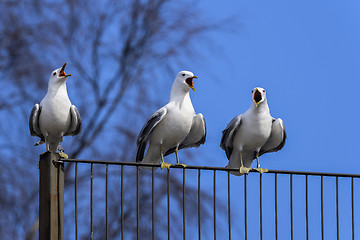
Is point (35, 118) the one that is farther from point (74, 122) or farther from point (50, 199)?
point (50, 199)

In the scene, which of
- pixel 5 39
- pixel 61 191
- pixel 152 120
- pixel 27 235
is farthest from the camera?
pixel 5 39

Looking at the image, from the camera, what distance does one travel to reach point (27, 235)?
28.3 feet

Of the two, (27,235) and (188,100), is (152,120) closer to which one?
(188,100)

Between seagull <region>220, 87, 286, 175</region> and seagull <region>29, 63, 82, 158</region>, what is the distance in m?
1.22

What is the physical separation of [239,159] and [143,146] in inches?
30.1

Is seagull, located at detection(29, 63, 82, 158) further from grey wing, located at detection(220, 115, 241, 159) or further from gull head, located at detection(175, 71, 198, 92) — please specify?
grey wing, located at detection(220, 115, 241, 159)

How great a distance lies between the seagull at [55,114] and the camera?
5.98 meters

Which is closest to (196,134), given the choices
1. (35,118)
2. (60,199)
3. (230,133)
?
(230,133)

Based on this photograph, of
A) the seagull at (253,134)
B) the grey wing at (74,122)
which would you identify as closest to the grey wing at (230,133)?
the seagull at (253,134)

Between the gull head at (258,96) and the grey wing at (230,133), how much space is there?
21cm

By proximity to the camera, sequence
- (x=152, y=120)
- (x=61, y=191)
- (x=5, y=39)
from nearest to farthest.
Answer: (x=61, y=191) → (x=152, y=120) → (x=5, y=39)

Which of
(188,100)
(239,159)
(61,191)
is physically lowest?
(61,191)

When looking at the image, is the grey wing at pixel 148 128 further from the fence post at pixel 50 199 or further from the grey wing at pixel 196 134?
the fence post at pixel 50 199

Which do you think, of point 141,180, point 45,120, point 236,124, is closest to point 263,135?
point 236,124
